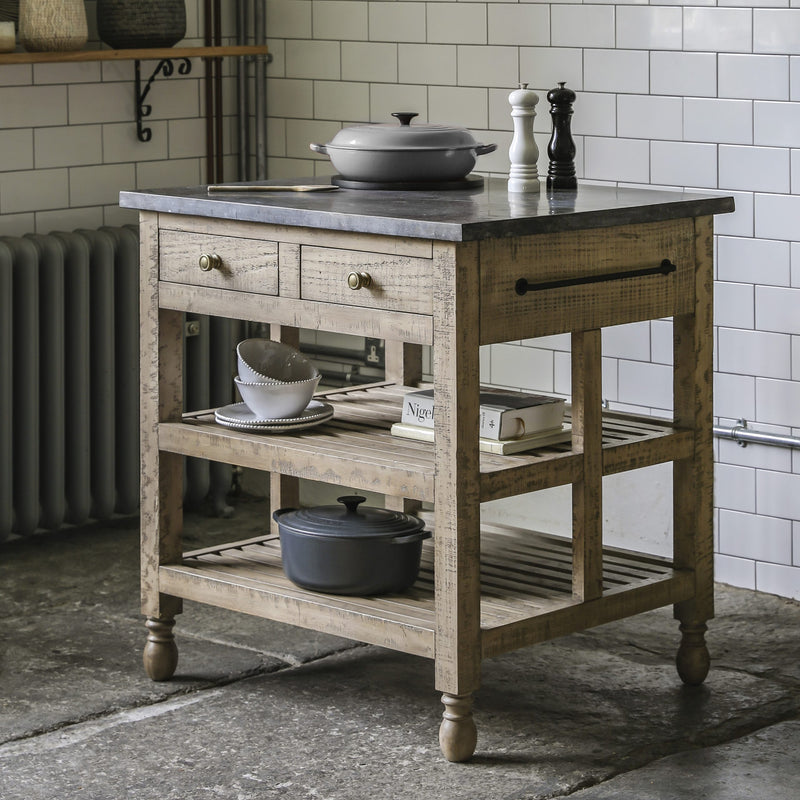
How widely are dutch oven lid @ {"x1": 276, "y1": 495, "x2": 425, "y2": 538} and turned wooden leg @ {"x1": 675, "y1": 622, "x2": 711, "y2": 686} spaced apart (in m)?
0.67

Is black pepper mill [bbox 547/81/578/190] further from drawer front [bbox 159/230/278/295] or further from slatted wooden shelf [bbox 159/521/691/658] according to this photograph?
slatted wooden shelf [bbox 159/521/691/658]

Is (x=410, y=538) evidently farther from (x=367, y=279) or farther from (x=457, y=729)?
(x=367, y=279)

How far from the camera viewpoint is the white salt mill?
3463 millimetres

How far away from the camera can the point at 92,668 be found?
3.77 meters

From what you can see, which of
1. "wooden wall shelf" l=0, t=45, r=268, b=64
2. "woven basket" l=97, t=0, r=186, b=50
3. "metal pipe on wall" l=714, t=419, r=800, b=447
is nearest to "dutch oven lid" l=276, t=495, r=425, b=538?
"metal pipe on wall" l=714, t=419, r=800, b=447

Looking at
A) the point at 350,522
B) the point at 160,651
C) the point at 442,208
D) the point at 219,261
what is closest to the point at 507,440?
the point at 350,522

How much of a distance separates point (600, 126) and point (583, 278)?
4.75 feet

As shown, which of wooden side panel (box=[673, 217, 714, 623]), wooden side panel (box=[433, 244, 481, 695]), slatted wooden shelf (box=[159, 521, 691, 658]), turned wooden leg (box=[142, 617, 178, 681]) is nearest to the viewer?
wooden side panel (box=[433, 244, 481, 695])

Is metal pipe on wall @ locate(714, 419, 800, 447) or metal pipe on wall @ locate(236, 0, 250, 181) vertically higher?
metal pipe on wall @ locate(236, 0, 250, 181)

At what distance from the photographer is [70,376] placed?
4.81m

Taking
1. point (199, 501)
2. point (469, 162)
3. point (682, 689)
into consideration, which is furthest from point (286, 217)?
point (199, 501)

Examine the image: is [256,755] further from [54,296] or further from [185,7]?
[185,7]

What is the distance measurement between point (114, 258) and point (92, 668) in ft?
5.03

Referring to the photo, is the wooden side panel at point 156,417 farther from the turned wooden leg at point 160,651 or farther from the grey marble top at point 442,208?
the grey marble top at point 442,208
